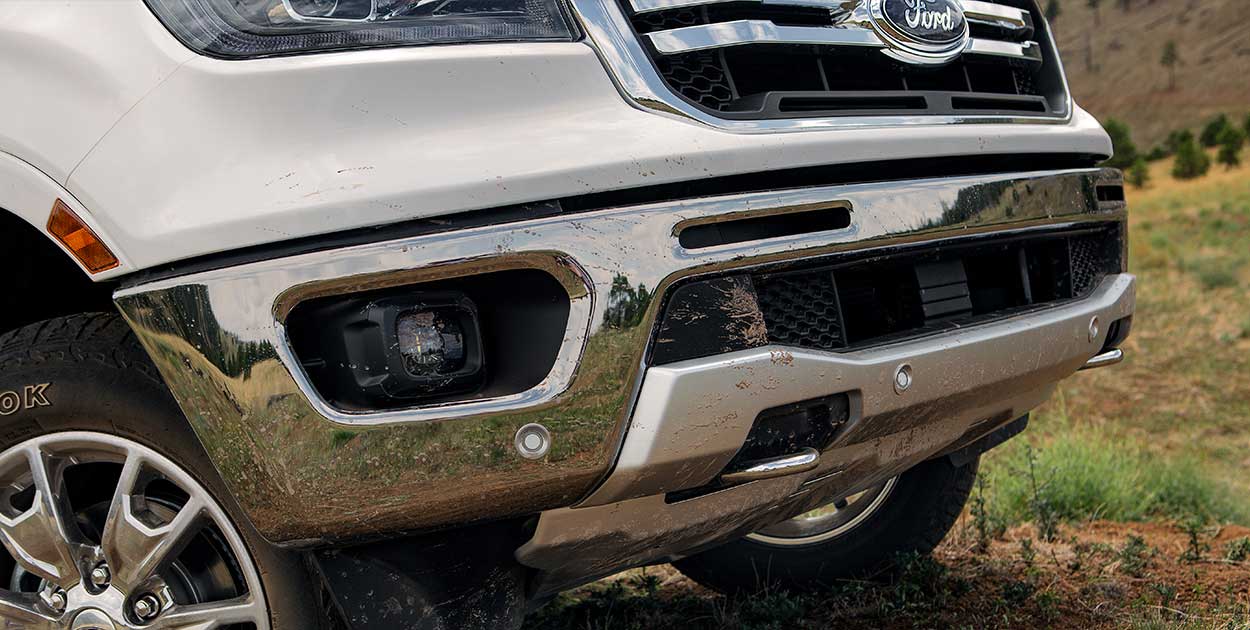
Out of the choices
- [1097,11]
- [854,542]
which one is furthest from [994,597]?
[1097,11]

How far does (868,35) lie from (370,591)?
125 cm

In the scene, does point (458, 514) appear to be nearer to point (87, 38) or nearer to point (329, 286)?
point (329, 286)

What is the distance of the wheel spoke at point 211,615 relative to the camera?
1.82m

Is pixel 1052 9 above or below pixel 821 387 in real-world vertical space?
above

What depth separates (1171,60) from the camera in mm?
78688

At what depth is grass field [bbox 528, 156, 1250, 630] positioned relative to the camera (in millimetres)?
2811

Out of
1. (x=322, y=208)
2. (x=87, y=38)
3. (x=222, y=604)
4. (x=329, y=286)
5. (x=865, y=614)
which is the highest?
(x=87, y=38)

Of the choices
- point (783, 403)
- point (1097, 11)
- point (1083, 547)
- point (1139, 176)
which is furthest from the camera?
point (1097, 11)

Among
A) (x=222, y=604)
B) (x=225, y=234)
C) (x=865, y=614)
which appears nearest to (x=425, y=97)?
(x=225, y=234)

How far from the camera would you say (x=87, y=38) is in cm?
162

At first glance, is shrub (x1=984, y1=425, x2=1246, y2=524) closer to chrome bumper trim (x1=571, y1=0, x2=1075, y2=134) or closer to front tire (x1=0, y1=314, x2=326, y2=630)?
chrome bumper trim (x1=571, y1=0, x2=1075, y2=134)

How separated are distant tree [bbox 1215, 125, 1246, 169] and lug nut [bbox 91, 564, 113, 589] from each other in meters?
36.3

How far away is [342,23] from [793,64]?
2.50ft

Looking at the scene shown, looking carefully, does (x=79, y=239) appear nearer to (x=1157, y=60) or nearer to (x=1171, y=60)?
(x=1171, y=60)
